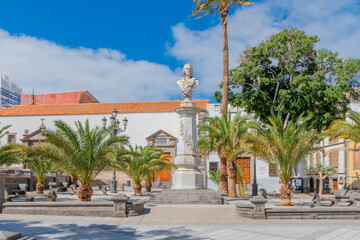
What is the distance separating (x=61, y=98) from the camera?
50469 millimetres

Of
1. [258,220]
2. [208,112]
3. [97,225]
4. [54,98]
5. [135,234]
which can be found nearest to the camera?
[135,234]

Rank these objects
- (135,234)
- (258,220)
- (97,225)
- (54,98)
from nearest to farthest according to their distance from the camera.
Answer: (135,234)
(97,225)
(258,220)
(54,98)

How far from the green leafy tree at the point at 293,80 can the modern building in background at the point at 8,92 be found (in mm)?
121161

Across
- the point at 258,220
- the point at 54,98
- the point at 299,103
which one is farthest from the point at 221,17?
the point at 54,98

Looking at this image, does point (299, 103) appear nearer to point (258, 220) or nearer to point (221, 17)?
point (221, 17)

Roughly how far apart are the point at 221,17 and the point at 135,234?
64.4ft

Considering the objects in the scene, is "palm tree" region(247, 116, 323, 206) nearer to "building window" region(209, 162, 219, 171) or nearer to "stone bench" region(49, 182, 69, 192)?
"stone bench" region(49, 182, 69, 192)

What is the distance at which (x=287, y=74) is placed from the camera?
2828 centimetres

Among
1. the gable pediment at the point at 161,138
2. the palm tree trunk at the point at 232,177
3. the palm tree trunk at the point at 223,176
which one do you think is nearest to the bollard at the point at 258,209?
the palm tree trunk at the point at 232,177

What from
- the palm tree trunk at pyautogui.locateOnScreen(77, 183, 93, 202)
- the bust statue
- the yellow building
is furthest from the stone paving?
the yellow building

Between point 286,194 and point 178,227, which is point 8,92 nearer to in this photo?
point 286,194

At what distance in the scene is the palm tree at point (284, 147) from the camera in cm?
1438

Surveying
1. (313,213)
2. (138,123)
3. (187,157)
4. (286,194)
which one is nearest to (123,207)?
(187,157)

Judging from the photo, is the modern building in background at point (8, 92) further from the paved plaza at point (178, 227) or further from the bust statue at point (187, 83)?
the paved plaza at point (178, 227)
